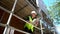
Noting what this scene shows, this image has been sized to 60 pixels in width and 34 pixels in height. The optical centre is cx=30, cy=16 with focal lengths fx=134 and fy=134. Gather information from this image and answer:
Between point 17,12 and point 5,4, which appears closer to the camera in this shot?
point 5,4

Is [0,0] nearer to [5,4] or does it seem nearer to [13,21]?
[5,4]

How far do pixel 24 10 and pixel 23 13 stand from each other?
184 millimetres

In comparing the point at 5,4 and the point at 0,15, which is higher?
the point at 5,4

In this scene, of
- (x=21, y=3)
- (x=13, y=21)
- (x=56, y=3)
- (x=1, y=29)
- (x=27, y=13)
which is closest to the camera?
(x=1, y=29)

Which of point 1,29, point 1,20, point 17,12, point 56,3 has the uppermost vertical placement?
point 56,3

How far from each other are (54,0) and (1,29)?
12.7 meters

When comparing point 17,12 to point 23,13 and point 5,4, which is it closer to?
point 23,13

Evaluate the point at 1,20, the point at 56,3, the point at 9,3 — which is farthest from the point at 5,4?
the point at 56,3

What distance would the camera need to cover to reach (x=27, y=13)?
4.86 meters

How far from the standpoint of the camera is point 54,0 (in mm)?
15727

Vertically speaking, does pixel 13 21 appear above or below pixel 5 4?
below

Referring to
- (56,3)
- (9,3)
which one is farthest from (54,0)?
(9,3)

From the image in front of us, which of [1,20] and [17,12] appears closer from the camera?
[1,20]

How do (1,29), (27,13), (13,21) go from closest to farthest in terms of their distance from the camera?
(1,29), (13,21), (27,13)
